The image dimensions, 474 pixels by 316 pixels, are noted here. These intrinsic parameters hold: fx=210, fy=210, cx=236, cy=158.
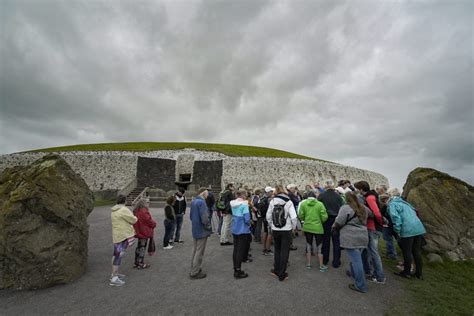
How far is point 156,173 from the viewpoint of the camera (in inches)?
992

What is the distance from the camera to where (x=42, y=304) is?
3578 millimetres

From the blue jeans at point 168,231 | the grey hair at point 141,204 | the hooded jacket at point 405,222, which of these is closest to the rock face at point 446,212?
the hooded jacket at point 405,222

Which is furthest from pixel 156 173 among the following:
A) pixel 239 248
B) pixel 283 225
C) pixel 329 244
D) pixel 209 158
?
pixel 283 225

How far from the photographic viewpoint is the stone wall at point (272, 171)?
83.5 feet

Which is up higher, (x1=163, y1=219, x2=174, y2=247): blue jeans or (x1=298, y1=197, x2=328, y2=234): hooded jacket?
(x1=298, y1=197, x2=328, y2=234): hooded jacket

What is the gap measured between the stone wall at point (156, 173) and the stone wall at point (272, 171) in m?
6.63

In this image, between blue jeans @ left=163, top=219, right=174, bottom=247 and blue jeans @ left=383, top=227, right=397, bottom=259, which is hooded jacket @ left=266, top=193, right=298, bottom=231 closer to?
blue jeans @ left=383, top=227, right=397, bottom=259

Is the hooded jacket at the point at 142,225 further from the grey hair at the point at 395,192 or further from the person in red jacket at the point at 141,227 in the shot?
the grey hair at the point at 395,192

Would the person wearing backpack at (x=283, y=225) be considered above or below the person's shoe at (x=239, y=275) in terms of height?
above

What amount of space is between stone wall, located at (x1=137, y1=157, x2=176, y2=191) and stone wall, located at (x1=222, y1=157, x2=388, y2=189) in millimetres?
6632

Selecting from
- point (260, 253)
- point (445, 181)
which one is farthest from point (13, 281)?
point (445, 181)

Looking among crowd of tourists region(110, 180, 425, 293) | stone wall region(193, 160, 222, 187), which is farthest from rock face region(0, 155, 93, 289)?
stone wall region(193, 160, 222, 187)

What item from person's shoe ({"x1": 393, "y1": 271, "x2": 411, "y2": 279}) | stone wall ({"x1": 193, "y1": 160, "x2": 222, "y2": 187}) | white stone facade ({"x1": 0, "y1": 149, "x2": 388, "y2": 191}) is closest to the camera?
person's shoe ({"x1": 393, "y1": 271, "x2": 411, "y2": 279})

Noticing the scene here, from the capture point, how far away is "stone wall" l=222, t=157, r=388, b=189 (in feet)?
83.5
